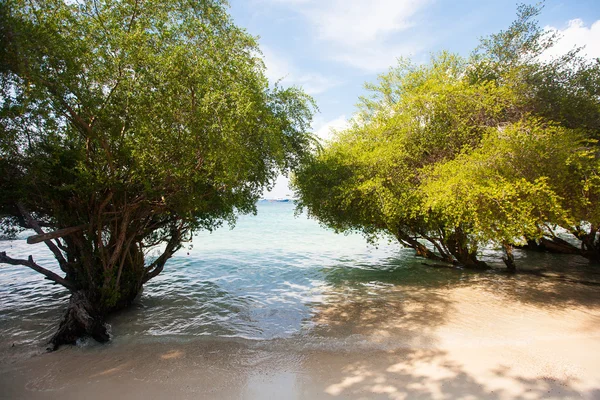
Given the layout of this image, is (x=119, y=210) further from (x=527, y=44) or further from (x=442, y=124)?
(x=527, y=44)

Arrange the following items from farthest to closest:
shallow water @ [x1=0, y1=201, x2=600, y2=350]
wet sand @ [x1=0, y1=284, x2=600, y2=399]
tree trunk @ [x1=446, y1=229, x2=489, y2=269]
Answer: tree trunk @ [x1=446, y1=229, x2=489, y2=269] → shallow water @ [x1=0, y1=201, x2=600, y2=350] → wet sand @ [x1=0, y1=284, x2=600, y2=399]

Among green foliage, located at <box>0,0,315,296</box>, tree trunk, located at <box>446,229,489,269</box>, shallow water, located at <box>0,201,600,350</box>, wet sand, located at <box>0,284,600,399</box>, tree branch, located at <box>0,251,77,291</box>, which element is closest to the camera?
wet sand, located at <box>0,284,600,399</box>

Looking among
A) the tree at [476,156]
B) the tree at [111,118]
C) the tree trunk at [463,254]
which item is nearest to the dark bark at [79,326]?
the tree at [111,118]

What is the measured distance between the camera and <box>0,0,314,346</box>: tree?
6.71 meters

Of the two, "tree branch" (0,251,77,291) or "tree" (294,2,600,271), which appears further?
"tree" (294,2,600,271)

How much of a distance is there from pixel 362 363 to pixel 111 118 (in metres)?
8.03

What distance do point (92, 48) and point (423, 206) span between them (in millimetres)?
11134

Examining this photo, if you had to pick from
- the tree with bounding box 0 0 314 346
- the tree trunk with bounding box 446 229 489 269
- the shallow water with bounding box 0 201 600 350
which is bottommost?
the shallow water with bounding box 0 201 600 350

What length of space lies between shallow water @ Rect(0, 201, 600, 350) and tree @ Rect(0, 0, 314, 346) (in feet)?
6.65

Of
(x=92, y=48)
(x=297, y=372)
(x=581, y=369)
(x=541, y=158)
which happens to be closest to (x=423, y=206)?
(x=541, y=158)

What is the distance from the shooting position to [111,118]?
751 centimetres

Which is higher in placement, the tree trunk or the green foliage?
the green foliage

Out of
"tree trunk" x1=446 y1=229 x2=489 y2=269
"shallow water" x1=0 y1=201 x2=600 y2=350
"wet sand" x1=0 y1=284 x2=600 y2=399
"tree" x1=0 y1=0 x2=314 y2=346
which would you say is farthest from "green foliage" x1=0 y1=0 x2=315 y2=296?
"tree trunk" x1=446 y1=229 x2=489 y2=269

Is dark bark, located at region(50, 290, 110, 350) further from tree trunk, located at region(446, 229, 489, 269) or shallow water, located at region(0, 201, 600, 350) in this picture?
tree trunk, located at region(446, 229, 489, 269)
